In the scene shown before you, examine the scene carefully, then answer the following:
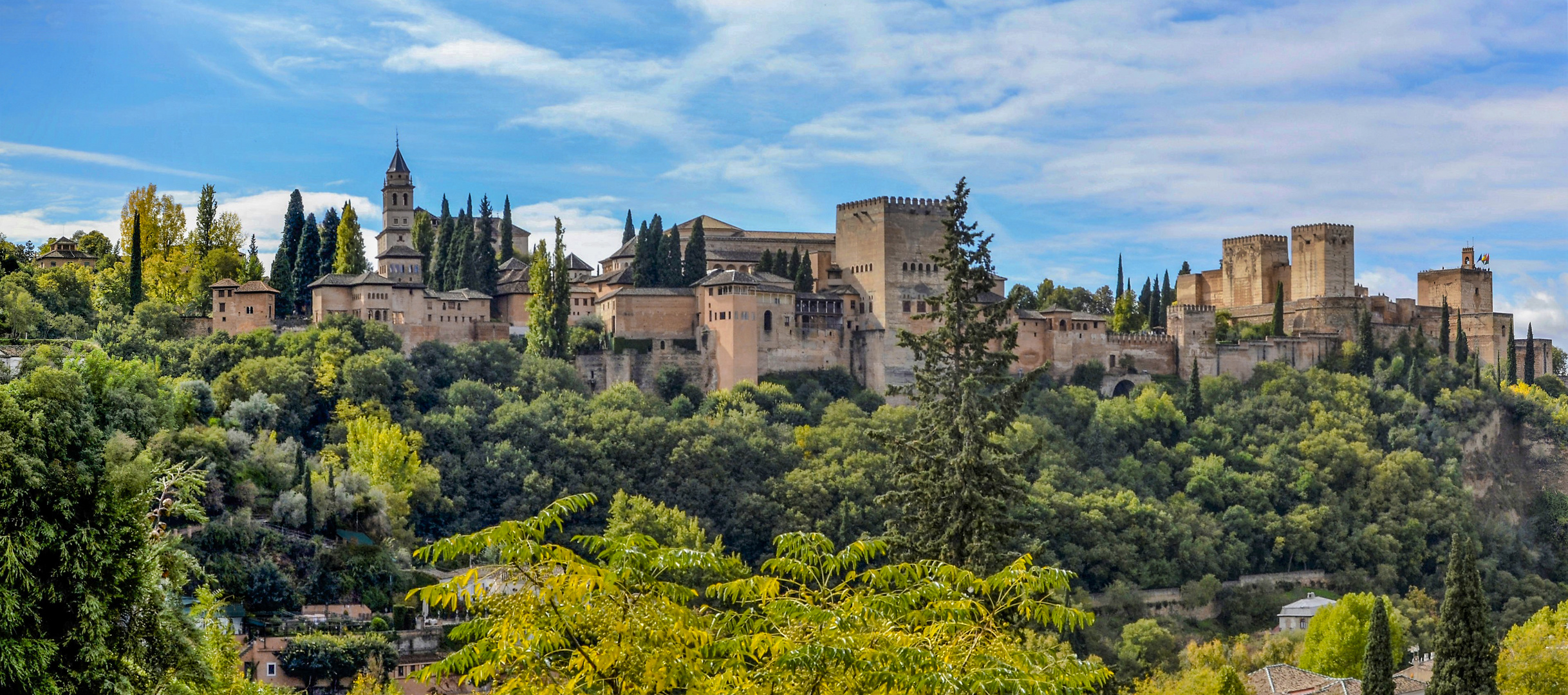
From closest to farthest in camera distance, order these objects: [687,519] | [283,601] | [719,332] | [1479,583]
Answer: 1. [1479,583]
2. [283,601]
3. [687,519]
4. [719,332]

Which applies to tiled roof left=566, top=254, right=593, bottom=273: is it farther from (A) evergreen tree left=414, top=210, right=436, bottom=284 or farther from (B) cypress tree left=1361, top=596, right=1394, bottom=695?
(B) cypress tree left=1361, top=596, right=1394, bottom=695

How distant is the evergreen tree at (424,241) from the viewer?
190 feet

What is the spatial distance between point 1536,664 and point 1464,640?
1.22 metres

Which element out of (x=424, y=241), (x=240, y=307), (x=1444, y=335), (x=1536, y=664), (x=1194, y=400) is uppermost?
(x=424, y=241)

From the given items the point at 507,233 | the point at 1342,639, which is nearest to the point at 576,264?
the point at 507,233

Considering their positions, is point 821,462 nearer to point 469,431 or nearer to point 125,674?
point 469,431

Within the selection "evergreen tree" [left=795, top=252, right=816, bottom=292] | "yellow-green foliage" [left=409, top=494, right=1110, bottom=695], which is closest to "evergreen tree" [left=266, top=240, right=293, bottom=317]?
"evergreen tree" [left=795, top=252, right=816, bottom=292]

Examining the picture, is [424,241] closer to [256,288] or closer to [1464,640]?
[256,288]

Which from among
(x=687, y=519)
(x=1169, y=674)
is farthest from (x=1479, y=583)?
(x=687, y=519)

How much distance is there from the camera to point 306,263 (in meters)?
54.4

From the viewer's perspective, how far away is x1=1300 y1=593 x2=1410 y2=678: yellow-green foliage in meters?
39.5

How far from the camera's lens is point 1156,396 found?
5866 cm

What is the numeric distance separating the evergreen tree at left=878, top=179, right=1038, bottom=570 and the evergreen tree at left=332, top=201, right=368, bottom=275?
35.1m

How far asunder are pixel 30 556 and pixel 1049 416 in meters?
A: 46.1
